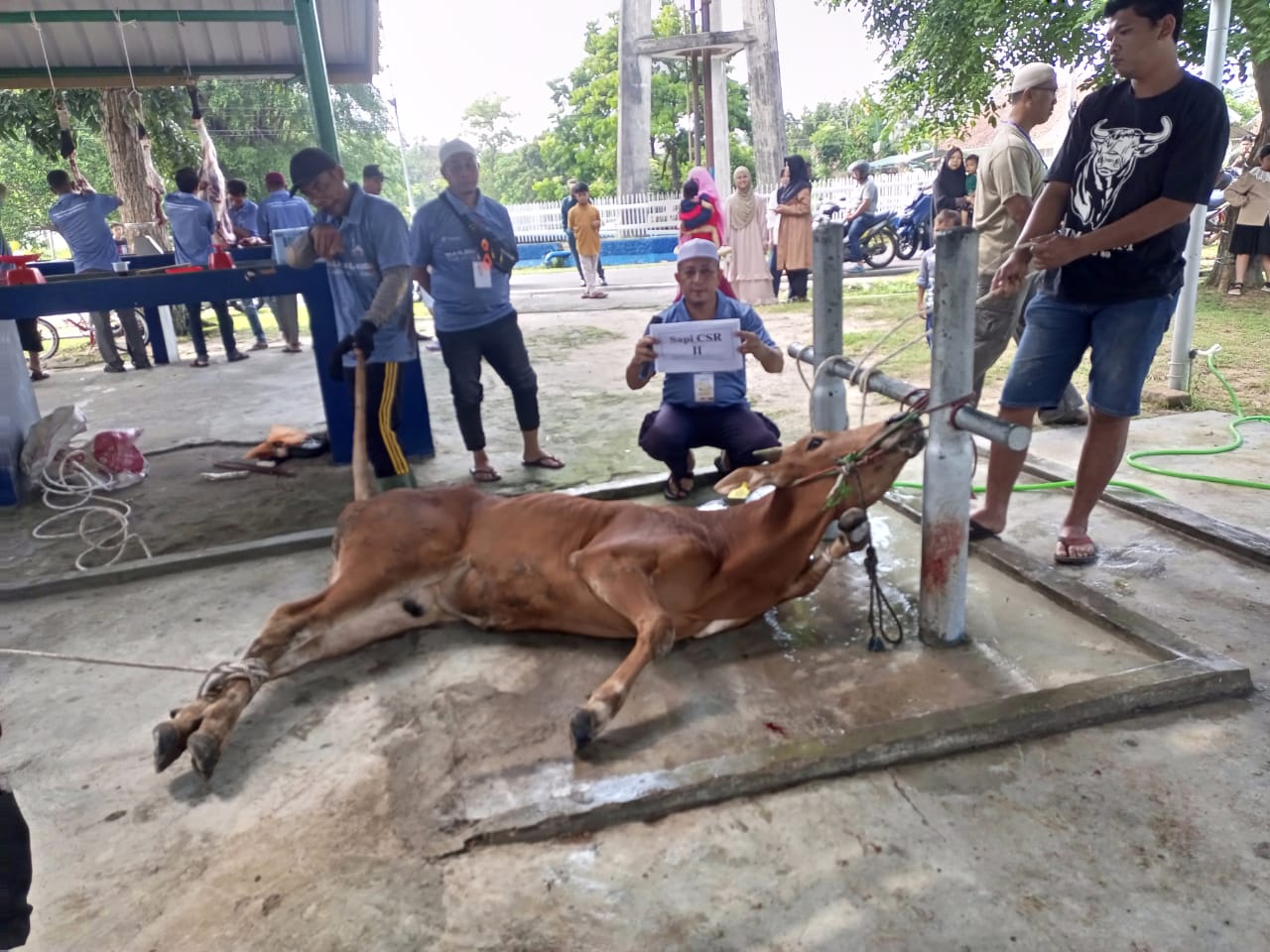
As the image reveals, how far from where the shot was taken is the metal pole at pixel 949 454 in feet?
9.50

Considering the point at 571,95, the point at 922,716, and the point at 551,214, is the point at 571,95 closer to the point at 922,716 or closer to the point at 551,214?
the point at 551,214

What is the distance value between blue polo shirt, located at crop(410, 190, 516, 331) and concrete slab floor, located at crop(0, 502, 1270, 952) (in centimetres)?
258

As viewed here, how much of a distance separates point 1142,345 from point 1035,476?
5.05ft

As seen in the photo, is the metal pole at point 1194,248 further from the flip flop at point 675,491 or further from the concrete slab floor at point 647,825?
→ the flip flop at point 675,491

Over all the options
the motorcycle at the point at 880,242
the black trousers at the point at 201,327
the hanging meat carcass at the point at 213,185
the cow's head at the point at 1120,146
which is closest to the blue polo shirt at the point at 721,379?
the cow's head at the point at 1120,146

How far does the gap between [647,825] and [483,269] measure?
12.6 feet

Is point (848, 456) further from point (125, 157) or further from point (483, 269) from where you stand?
point (125, 157)

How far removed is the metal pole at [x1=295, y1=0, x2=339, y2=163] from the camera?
6148 millimetres

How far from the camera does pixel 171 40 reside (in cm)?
798

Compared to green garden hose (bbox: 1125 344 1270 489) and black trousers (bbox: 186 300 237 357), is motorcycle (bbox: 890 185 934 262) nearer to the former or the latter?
green garden hose (bbox: 1125 344 1270 489)

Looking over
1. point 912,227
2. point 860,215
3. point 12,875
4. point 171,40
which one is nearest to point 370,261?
point 12,875

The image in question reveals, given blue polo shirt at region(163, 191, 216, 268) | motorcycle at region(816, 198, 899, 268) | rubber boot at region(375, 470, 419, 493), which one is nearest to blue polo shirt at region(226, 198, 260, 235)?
blue polo shirt at region(163, 191, 216, 268)

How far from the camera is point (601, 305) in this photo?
14.5 meters

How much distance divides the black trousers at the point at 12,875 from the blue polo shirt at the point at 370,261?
3611 millimetres
